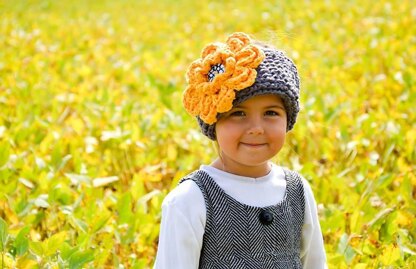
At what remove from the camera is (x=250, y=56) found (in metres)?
2.25

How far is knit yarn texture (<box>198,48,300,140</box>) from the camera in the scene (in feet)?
7.34

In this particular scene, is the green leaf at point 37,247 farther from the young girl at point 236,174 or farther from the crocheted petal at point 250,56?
the crocheted petal at point 250,56

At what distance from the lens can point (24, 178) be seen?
11.4 feet

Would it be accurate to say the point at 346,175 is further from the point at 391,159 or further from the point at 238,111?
the point at 238,111

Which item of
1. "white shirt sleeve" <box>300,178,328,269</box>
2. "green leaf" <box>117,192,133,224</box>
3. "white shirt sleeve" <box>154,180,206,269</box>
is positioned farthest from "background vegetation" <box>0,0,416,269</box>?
"white shirt sleeve" <box>154,180,206,269</box>

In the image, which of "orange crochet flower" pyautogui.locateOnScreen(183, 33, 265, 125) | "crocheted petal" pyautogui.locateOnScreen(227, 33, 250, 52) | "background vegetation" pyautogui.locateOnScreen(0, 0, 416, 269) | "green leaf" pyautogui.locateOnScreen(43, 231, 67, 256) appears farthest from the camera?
"background vegetation" pyautogui.locateOnScreen(0, 0, 416, 269)

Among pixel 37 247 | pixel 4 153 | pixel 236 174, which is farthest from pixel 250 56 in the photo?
pixel 4 153

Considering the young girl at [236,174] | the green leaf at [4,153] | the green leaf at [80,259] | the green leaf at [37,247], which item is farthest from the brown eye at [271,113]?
the green leaf at [4,153]

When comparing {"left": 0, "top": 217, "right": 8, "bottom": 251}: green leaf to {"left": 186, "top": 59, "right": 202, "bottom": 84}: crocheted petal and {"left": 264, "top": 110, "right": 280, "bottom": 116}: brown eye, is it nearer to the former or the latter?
{"left": 186, "top": 59, "right": 202, "bottom": 84}: crocheted petal

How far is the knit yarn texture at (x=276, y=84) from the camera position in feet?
7.34

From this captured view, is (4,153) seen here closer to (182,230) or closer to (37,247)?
(37,247)

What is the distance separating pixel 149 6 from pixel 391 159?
8355mm

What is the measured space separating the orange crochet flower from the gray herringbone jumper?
22 centimetres

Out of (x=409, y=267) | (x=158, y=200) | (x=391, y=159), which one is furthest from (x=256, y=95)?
(x=391, y=159)
